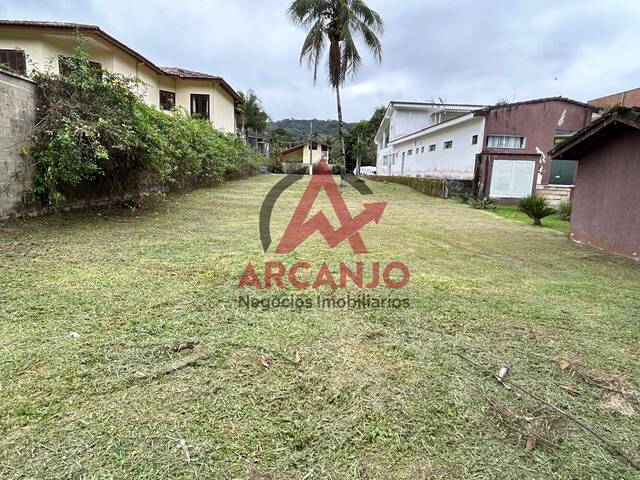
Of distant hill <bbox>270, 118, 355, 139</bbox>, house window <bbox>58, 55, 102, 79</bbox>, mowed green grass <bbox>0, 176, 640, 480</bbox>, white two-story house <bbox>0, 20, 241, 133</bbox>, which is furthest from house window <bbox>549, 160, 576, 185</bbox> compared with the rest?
distant hill <bbox>270, 118, 355, 139</bbox>

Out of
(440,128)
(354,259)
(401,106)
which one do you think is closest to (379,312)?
(354,259)

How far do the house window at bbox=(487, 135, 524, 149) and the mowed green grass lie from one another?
13.4 m

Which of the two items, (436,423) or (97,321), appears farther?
(97,321)

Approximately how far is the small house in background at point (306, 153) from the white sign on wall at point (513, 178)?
34189 mm

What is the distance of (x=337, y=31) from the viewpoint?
15.8 metres

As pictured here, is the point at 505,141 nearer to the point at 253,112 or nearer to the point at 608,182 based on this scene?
the point at 608,182

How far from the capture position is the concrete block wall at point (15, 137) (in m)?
5.06

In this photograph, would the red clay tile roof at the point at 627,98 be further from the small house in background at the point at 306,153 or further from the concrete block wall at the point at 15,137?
the small house in background at the point at 306,153

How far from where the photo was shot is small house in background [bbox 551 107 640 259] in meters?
6.02

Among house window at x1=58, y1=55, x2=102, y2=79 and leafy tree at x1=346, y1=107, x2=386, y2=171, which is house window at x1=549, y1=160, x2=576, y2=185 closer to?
house window at x1=58, y1=55, x2=102, y2=79

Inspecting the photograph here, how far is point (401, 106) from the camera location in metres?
25.9

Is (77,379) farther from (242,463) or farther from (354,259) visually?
(354,259)

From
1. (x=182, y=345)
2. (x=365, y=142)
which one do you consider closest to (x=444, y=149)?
(x=182, y=345)

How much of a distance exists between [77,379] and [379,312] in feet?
7.89
